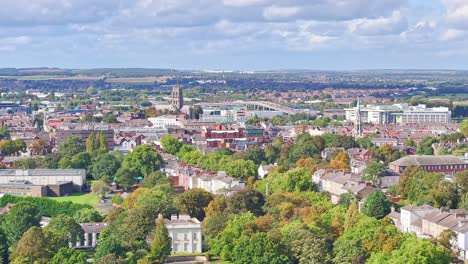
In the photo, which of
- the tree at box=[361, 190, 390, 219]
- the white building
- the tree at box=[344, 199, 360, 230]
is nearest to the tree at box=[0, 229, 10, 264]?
the tree at box=[344, 199, 360, 230]

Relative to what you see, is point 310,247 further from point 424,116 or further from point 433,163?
point 424,116

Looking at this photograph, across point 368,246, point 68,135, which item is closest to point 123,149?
point 68,135

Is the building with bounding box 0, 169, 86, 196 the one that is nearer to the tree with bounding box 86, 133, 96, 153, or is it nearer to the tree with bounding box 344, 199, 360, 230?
the tree with bounding box 86, 133, 96, 153

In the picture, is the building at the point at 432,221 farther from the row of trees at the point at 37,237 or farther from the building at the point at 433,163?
the building at the point at 433,163

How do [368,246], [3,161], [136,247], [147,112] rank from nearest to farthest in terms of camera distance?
[368,246] < [136,247] < [3,161] < [147,112]

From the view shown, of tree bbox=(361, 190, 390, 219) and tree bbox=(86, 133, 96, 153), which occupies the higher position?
tree bbox=(361, 190, 390, 219)

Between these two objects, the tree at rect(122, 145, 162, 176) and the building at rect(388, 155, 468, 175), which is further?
the tree at rect(122, 145, 162, 176)

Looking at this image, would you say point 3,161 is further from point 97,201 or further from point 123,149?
point 97,201
